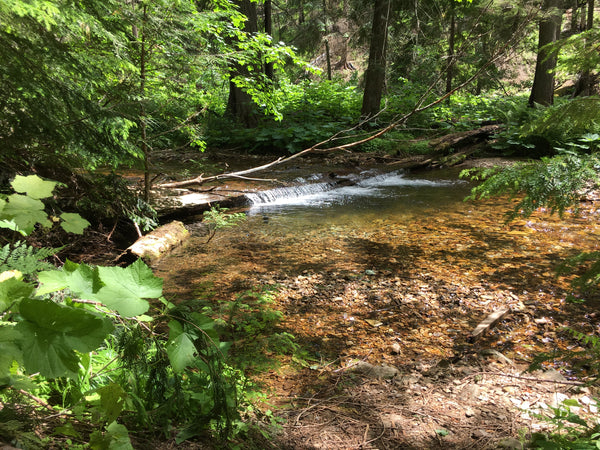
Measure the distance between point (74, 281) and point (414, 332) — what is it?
3043mm

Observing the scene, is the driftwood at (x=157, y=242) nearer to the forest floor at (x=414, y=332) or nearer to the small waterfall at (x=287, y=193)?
the forest floor at (x=414, y=332)

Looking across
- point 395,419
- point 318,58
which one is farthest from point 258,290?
point 318,58

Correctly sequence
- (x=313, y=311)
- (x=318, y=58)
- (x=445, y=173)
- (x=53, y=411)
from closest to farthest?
1. (x=53, y=411)
2. (x=313, y=311)
3. (x=445, y=173)
4. (x=318, y=58)

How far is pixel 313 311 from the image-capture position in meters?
3.85

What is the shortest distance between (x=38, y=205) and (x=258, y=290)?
2.97 meters

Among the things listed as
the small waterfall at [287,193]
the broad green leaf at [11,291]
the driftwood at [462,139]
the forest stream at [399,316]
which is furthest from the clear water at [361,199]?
the broad green leaf at [11,291]

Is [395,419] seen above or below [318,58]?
below

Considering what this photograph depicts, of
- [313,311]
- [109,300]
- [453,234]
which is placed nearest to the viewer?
[109,300]

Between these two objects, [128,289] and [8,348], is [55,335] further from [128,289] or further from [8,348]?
[128,289]

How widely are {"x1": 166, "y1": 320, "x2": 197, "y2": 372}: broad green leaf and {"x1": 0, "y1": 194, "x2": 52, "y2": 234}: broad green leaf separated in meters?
0.58

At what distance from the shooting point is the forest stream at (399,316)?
89.6 inches

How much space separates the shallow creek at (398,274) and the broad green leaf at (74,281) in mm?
2284

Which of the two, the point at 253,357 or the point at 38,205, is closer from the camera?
the point at 38,205

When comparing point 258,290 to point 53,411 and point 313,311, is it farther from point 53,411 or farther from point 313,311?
point 53,411
